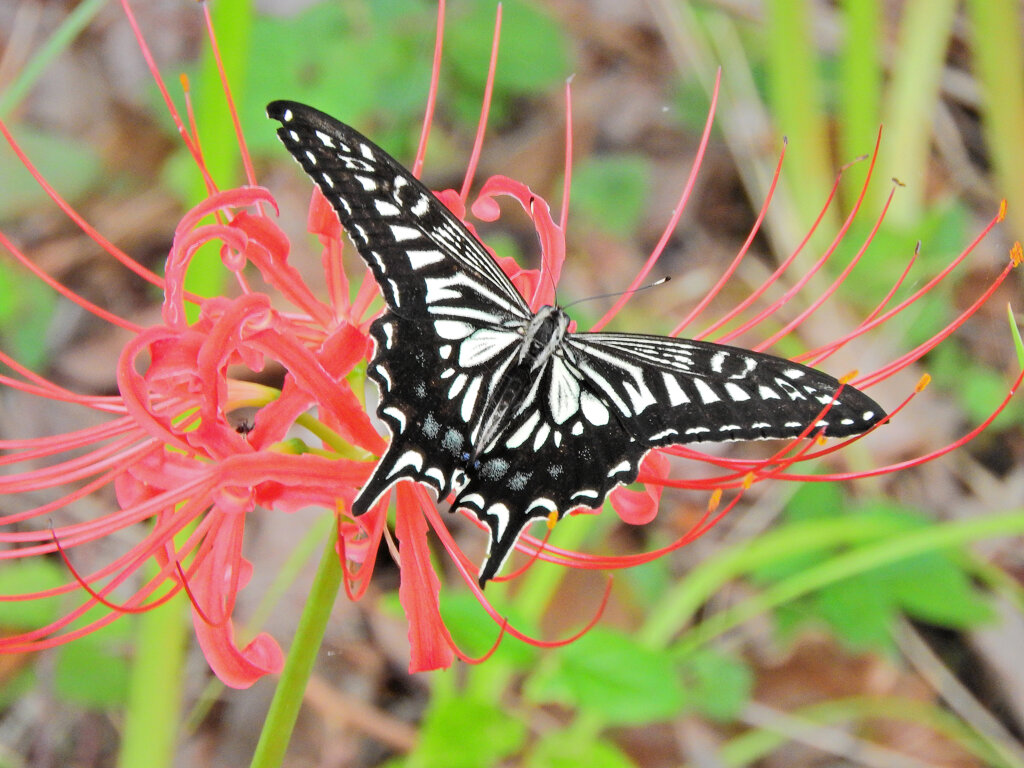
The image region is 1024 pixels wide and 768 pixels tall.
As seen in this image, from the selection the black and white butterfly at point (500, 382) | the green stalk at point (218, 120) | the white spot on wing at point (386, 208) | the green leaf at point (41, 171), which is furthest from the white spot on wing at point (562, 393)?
the green leaf at point (41, 171)

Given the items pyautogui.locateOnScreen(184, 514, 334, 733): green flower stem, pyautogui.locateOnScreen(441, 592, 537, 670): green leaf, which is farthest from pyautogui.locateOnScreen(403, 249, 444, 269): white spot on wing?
pyautogui.locateOnScreen(184, 514, 334, 733): green flower stem

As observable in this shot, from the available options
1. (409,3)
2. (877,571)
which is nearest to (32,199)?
(409,3)

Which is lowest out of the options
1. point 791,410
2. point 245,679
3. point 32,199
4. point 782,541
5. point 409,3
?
point 245,679

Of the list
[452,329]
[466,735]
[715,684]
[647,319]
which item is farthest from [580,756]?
[647,319]

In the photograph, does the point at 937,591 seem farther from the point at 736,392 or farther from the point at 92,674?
the point at 92,674

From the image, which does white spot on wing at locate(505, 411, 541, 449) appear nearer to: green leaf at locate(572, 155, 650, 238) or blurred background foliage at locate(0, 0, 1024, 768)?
blurred background foliage at locate(0, 0, 1024, 768)

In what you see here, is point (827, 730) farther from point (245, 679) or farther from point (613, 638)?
point (245, 679)
